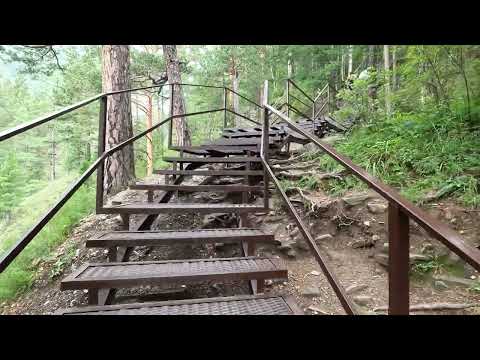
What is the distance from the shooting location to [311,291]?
292 centimetres

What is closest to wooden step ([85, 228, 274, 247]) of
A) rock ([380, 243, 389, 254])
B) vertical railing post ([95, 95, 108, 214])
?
vertical railing post ([95, 95, 108, 214])

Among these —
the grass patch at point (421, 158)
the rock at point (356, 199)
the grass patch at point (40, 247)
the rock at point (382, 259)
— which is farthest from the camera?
the rock at point (356, 199)

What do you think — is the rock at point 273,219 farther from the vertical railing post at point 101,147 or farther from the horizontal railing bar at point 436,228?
the horizontal railing bar at point 436,228

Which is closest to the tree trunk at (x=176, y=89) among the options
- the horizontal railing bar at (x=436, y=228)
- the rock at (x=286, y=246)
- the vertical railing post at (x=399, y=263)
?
the rock at (x=286, y=246)

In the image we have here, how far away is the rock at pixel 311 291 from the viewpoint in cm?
289

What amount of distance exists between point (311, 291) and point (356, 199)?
130 cm

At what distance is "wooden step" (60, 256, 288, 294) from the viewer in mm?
1870

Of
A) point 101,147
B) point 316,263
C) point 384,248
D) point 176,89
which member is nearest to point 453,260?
point 384,248

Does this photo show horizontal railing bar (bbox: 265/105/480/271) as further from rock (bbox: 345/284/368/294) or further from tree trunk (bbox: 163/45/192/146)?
tree trunk (bbox: 163/45/192/146)

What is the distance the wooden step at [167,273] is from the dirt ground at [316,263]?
69 centimetres
